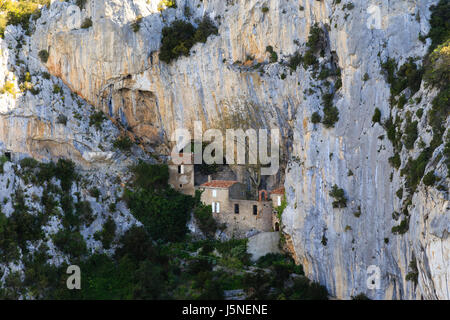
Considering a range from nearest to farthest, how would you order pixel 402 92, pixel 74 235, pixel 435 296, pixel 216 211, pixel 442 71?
pixel 435 296 → pixel 442 71 → pixel 402 92 → pixel 74 235 → pixel 216 211

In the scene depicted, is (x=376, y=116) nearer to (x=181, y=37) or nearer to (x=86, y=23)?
(x=181, y=37)

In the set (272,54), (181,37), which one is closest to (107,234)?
(181,37)

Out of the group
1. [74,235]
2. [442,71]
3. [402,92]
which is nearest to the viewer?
[442,71]

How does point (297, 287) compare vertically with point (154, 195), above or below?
below

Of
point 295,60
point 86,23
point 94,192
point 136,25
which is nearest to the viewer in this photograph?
point 295,60

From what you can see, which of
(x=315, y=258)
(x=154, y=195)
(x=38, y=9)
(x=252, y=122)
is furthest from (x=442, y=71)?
(x=38, y=9)

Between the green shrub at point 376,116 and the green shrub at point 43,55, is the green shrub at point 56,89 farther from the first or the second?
the green shrub at point 376,116

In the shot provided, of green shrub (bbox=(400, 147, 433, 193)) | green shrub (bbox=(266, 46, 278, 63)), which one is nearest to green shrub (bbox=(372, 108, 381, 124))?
green shrub (bbox=(400, 147, 433, 193))

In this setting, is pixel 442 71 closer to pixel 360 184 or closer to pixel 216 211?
pixel 360 184

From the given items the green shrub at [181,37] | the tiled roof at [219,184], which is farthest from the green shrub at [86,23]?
the tiled roof at [219,184]
